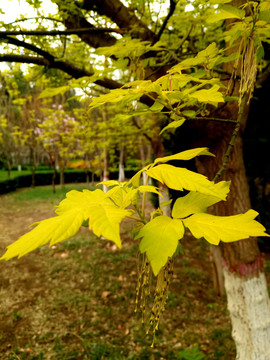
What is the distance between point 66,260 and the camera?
21.6ft

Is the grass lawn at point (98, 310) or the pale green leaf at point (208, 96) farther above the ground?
the pale green leaf at point (208, 96)

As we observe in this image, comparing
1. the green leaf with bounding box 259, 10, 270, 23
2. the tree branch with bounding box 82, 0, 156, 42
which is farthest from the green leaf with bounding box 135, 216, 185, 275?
the tree branch with bounding box 82, 0, 156, 42

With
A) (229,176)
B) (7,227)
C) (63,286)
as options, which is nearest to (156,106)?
(229,176)

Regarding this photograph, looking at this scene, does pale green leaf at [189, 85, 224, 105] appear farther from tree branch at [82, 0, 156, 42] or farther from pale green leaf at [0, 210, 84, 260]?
tree branch at [82, 0, 156, 42]

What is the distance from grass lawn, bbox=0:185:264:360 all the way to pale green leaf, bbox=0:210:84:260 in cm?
310

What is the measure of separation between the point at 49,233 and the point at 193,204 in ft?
1.67

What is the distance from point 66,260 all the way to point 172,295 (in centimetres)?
293

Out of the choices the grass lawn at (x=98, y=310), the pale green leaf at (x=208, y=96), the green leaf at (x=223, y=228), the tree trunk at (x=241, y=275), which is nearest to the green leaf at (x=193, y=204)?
the green leaf at (x=223, y=228)

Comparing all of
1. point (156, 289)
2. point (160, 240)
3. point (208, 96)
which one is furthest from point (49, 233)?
point (208, 96)

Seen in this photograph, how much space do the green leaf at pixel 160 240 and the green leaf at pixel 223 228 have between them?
→ 0.05 m

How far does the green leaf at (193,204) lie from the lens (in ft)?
2.85

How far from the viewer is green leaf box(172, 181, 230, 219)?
0.87m

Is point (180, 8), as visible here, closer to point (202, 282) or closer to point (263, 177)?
point (263, 177)

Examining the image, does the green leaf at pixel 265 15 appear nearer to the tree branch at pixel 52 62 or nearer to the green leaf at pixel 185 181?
the green leaf at pixel 185 181
